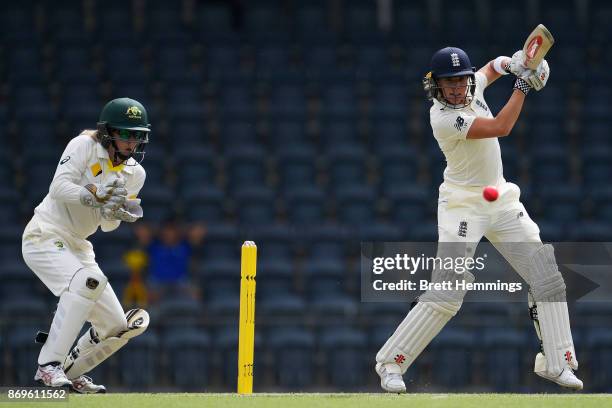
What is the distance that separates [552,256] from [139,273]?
175 inches

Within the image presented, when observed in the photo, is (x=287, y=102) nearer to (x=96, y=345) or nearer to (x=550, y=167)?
(x=550, y=167)

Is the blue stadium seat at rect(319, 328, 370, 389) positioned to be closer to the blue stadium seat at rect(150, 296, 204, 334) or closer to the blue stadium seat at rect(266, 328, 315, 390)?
the blue stadium seat at rect(266, 328, 315, 390)

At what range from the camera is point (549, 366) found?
18.1 ft

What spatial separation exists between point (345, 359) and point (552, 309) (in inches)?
124

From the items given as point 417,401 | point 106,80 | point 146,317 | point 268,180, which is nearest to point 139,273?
point 268,180

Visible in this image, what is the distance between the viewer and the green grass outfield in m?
5.04

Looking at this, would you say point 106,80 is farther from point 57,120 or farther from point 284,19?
point 284,19

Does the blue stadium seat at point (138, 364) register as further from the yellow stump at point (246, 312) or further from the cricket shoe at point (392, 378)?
the cricket shoe at point (392, 378)

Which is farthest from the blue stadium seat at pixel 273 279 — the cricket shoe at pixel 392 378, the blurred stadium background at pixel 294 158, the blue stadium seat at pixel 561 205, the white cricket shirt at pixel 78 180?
the cricket shoe at pixel 392 378

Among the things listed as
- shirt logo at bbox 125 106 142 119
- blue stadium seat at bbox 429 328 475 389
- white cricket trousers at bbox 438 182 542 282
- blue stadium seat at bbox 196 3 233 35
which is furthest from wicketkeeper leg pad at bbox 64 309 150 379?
blue stadium seat at bbox 196 3 233 35

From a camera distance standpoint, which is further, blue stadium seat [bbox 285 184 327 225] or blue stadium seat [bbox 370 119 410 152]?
blue stadium seat [bbox 370 119 410 152]

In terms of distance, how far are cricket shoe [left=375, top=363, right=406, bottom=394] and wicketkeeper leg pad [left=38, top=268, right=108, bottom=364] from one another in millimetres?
1410

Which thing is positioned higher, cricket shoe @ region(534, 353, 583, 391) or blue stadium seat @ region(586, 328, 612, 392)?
cricket shoe @ region(534, 353, 583, 391)

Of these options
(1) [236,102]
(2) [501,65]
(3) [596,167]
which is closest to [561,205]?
(3) [596,167]
